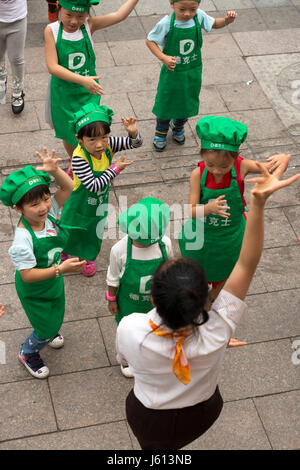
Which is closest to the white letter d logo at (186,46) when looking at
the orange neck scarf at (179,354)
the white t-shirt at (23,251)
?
the white t-shirt at (23,251)

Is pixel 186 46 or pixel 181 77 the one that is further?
pixel 181 77

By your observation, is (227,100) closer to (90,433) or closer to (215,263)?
(215,263)

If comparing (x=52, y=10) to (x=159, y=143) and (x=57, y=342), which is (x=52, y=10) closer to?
(x=159, y=143)

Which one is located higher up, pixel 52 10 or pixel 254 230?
pixel 254 230

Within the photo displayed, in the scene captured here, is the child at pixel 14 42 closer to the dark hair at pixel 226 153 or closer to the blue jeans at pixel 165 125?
the blue jeans at pixel 165 125

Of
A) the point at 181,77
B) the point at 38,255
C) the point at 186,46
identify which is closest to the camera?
the point at 38,255

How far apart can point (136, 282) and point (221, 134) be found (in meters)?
1.12

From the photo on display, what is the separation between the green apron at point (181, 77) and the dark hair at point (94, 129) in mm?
1710

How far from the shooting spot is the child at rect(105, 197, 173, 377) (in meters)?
3.68

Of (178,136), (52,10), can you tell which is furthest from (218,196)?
(52,10)

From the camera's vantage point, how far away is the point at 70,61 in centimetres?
530

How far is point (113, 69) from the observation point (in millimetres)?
7336

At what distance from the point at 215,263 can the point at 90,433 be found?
5.04 feet

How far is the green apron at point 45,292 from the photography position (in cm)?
395
